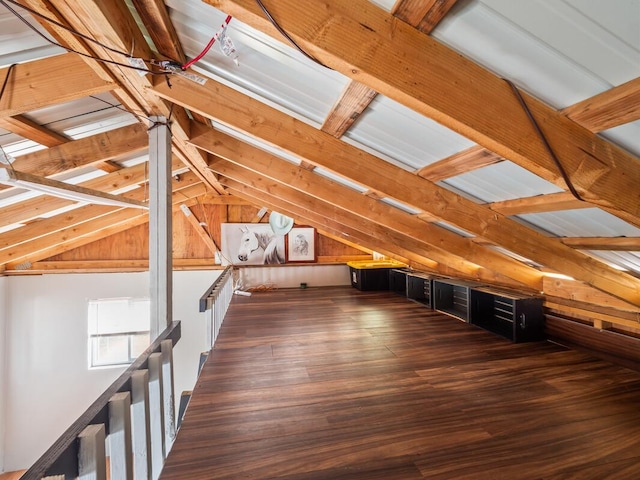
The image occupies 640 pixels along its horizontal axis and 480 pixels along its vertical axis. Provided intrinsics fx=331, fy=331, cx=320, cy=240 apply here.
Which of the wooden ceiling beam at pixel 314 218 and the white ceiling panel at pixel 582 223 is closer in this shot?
the white ceiling panel at pixel 582 223

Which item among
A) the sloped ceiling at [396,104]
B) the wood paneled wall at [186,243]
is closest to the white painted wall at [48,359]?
the wood paneled wall at [186,243]

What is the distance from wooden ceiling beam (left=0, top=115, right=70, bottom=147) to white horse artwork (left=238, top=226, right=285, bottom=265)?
3.88 meters

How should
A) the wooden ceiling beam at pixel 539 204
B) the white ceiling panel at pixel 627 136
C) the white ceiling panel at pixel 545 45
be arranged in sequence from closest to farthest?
the white ceiling panel at pixel 545 45 → the white ceiling panel at pixel 627 136 → the wooden ceiling beam at pixel 539 204

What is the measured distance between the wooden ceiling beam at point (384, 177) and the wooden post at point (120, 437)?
1610mm

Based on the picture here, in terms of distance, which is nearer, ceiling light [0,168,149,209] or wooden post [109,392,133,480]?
wooden post [109,392,133,480]

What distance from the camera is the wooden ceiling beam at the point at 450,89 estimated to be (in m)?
1.04

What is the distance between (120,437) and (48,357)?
19.8ft

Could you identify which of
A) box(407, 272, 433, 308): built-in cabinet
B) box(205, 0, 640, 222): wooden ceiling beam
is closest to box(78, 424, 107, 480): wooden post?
box(205, 0, 640, 222): wooden ceiling beam

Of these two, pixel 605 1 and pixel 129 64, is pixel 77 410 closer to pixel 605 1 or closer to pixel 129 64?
pixel 129 64

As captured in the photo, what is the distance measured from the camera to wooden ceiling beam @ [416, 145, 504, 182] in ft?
5.15

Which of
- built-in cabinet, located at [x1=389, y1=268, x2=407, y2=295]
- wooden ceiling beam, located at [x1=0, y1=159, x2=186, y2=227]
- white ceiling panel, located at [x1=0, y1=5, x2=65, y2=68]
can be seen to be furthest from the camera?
built-in cabinet, located at [x1=389, y1=268, x2=407, y2=295]

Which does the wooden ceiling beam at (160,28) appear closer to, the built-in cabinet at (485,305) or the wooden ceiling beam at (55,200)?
the wooden ceiling beam at (55,200)

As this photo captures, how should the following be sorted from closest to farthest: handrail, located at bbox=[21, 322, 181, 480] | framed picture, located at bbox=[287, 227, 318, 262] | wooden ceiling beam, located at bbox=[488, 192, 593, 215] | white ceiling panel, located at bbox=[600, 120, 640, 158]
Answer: handrail, located at bbox=[21, 322, 181, 480] < white ceiling panel, located at bbox=[600, 120, 640, 158] < wooden ceiling beam, located at bbox=[488, 192, 593, 215] < framed picture, located at bbox=[287, 227, 318, 262]

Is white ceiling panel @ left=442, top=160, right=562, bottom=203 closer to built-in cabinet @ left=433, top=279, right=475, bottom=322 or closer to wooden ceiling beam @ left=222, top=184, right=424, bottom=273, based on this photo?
built-in cabinet @ left=433, top=279, right=475, bottom=322
